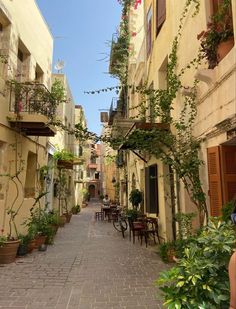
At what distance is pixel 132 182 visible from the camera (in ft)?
48.9

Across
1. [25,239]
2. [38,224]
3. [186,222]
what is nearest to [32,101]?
[38,224]

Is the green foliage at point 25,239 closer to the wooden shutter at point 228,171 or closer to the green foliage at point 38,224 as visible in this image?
the green foliage at point 38,224

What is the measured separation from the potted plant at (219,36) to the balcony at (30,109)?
15.6 feet

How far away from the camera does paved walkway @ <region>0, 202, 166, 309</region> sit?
4598mm

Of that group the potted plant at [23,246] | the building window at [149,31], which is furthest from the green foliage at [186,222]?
the building window at [149,31]

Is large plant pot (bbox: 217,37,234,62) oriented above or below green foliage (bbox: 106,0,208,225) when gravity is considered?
above

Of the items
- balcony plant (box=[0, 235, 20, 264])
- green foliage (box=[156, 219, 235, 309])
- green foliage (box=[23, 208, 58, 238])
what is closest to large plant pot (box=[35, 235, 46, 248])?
green foliage (box=[23, 208, 58, 238])

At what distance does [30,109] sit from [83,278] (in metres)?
5.45

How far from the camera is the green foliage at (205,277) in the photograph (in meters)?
3.00

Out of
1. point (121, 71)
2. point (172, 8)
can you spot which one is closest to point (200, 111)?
point (172, 8)

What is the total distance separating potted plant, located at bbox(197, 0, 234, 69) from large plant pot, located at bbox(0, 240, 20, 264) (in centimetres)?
606

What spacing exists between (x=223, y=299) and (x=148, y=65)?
9.54m

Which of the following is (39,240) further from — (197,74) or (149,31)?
(149,31)

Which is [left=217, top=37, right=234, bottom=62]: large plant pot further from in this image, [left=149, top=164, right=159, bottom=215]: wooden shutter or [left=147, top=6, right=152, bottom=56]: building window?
[left=147, top=6, right=152, bottom=56]: building window
